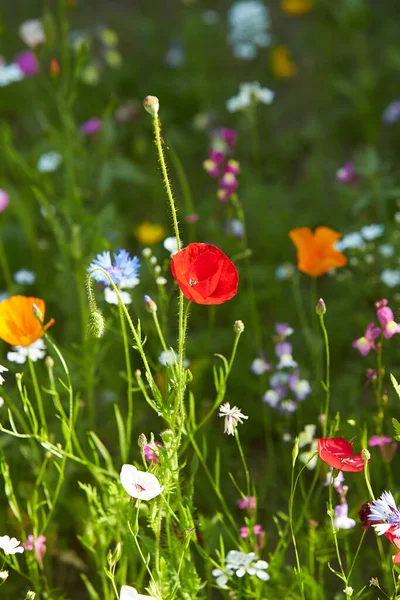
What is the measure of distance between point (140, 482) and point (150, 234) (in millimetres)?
1256

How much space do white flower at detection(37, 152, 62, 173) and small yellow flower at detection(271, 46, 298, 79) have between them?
1.12 metres

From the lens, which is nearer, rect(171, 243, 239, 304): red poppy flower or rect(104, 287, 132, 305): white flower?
rect(171, 243, 239, 304): red poppy flower

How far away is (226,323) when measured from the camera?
219cm

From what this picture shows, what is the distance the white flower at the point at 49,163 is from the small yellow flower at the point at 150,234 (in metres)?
0.30

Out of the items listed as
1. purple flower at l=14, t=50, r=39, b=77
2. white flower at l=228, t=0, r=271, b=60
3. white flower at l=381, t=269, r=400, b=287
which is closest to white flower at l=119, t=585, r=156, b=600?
white flower at l=381, t=269, r=400, b=287

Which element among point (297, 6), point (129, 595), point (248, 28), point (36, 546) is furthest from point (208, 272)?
point (297, 6)

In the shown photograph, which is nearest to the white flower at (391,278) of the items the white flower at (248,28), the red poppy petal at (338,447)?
the red poppy petal at (338,447)

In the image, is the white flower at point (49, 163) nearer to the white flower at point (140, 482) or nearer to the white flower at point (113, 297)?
the white flower at point (113, 297)

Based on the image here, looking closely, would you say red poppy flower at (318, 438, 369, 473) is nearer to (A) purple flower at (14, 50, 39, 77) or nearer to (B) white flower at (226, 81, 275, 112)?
(B) white flower at (226, 81, 275, 112)

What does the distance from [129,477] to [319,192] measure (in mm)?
1582

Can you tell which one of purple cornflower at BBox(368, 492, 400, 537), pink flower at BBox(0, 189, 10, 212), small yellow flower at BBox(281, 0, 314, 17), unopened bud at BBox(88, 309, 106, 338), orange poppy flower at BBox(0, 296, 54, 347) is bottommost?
purple cornflower at BBox(368, 492, 400, 537)

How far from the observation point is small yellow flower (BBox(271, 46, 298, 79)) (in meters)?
3.10

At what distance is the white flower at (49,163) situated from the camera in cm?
231

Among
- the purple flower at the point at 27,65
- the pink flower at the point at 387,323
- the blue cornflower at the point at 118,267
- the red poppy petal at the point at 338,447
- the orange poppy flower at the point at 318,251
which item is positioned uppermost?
the purple flower at the point at 27,65
